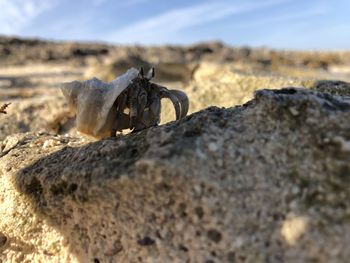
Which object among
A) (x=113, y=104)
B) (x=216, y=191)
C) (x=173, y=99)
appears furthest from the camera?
(x=173, y=99)

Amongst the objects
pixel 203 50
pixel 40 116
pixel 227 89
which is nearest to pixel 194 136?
pixel 227 89

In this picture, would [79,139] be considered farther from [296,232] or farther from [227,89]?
[227,89]

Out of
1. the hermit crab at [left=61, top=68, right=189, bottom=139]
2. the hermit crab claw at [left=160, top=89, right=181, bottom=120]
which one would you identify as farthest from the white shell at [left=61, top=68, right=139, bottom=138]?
the hermit crab claw at [left=160, top=89, right=181, bottom=120]

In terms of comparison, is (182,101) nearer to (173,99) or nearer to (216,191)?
(173,99)

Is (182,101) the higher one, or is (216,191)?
(182,101)

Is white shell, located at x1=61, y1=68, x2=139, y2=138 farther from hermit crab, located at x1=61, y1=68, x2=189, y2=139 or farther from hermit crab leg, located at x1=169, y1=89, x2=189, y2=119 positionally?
hermit crab leg, located at x1=169, y1=89, x2=189, y2=119

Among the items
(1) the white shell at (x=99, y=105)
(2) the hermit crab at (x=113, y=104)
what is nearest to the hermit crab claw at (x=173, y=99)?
(2) the hermit crab at (x=113, y=104)

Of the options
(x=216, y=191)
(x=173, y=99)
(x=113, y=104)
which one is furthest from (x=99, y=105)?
(x=216, y=191)
